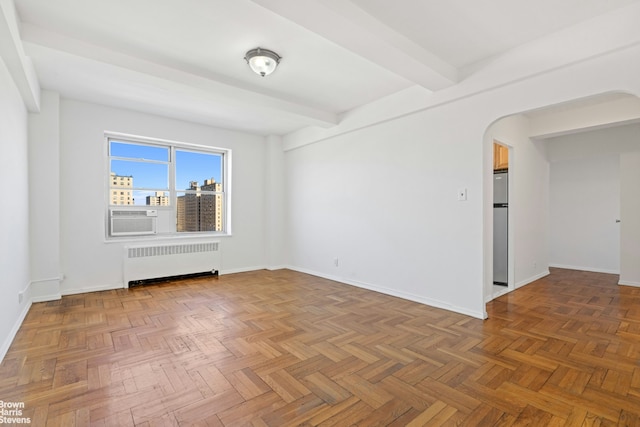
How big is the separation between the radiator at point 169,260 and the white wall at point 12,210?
1184 mm

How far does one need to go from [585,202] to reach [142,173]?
7.75 m

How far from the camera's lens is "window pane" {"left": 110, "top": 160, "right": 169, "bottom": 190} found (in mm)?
4656

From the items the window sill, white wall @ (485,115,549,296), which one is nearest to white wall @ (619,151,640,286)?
white wall @ (485,115,549,296)

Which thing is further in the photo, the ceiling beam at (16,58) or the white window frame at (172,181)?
the white window frame at (172,181)

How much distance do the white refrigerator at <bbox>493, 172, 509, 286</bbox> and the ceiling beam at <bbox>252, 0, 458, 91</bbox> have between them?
6.47 ft

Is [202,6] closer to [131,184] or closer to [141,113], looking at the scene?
[141,113]

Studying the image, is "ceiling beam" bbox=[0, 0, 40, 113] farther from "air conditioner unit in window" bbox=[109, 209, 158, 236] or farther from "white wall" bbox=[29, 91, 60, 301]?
"air conditioner unit in window" bbox=[109, 209, 158, 236]

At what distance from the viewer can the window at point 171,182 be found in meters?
4.67

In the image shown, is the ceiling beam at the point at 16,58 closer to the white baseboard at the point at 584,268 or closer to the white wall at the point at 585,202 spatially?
the white wall at the point at 585,202

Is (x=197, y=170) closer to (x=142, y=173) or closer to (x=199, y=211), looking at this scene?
(x=199, y=211)

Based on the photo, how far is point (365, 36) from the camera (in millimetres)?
2369

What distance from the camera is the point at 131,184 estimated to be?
4.75 meters

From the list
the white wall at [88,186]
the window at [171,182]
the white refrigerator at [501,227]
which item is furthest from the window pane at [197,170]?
the white refrigerator at [501,227]

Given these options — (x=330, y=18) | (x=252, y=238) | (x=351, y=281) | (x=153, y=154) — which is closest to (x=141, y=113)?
(x=153, y=154)
